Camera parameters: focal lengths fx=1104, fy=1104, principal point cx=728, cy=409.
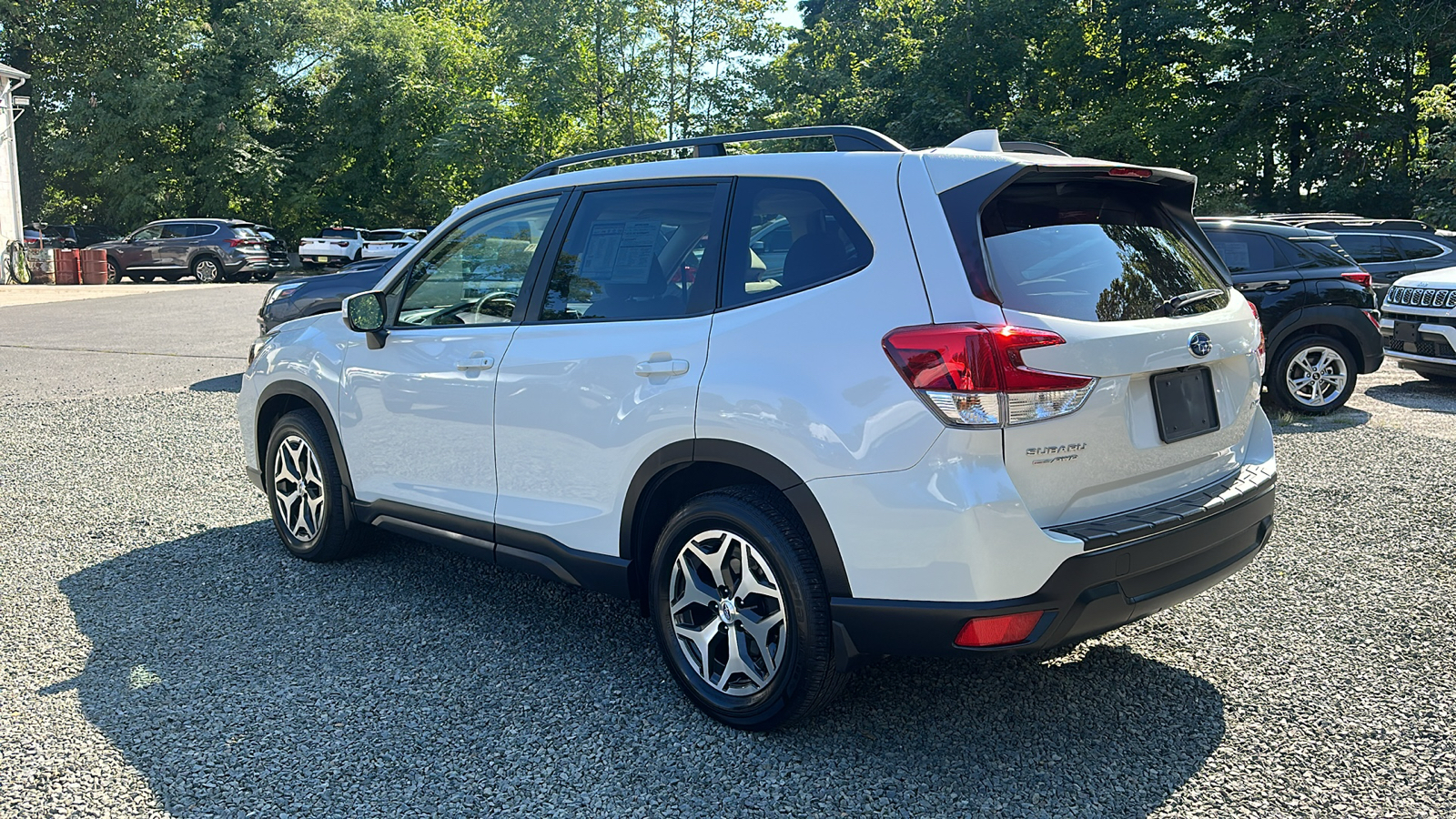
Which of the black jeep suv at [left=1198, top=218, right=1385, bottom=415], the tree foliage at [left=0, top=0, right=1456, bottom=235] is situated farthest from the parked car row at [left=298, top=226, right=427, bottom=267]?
the black jeep suv at [left=1198, top=218, right=1385, bottom=415]

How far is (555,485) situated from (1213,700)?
232 cm

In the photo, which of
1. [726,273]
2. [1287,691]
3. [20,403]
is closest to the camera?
[726,273]

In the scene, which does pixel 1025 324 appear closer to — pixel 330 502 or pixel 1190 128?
pixel 330 502

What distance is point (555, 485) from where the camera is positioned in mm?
3834

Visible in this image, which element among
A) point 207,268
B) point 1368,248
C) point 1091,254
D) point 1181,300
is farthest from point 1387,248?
point 207,268

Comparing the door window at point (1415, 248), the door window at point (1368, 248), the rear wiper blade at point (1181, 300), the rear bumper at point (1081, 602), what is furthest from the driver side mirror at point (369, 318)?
the door window at point (1415, 248)

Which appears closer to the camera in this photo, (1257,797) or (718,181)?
(1257,797)

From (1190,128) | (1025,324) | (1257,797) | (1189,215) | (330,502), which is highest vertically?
(1190,128)

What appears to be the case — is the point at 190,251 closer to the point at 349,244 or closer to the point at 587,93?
the point at 349,244

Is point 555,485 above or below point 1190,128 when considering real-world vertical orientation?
below

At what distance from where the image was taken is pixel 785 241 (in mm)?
3344

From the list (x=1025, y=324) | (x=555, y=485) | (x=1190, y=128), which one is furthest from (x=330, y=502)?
(x=1190, y=128)

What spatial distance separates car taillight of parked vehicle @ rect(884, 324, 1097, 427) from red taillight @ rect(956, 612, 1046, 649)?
1.71 ft

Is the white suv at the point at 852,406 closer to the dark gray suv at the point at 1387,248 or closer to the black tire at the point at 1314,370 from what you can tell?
the black tire at the point at 1314,370
